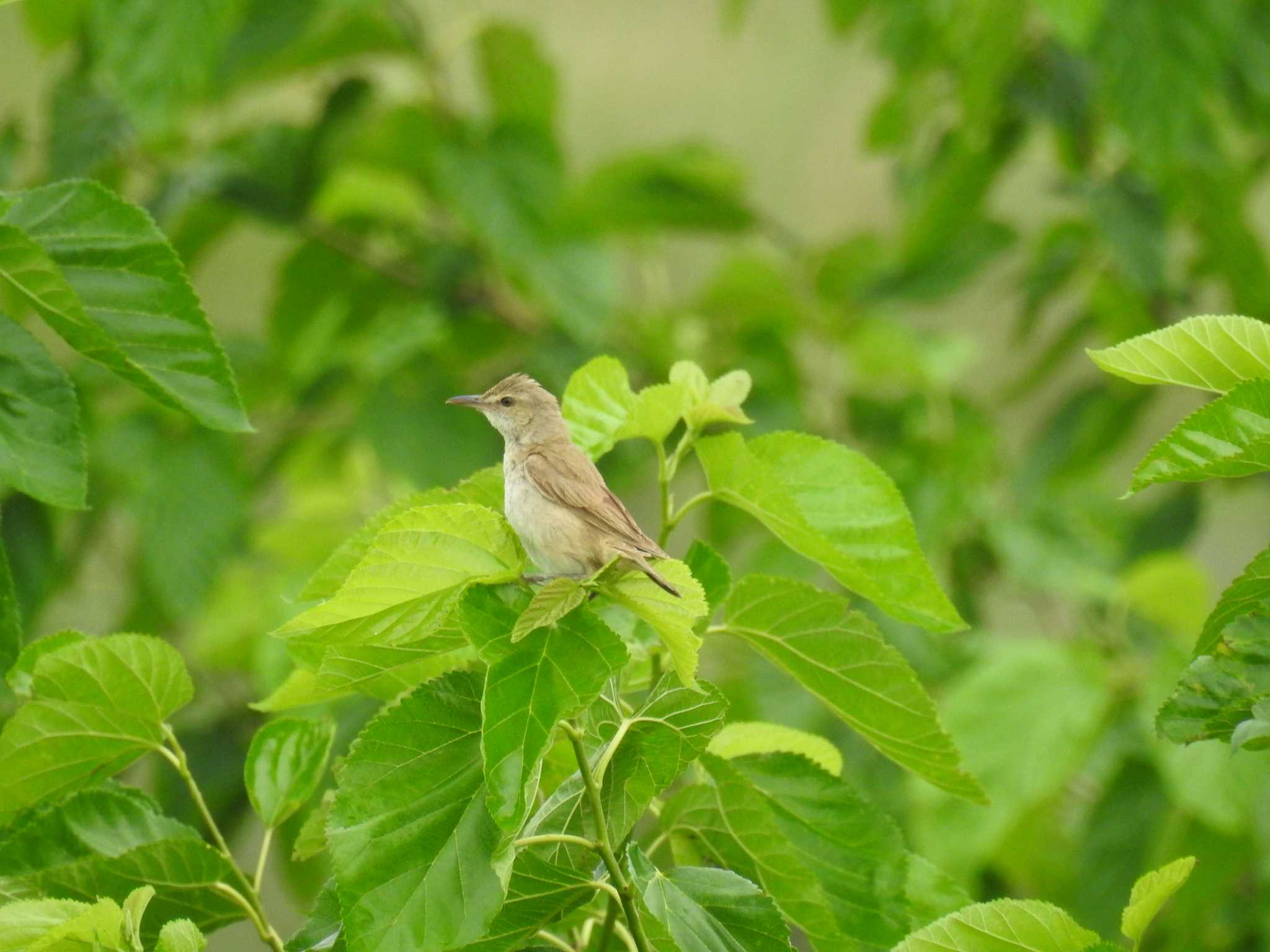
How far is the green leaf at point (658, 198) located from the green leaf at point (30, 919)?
134 centimetres

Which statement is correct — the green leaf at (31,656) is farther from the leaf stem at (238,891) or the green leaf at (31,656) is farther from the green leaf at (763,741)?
the green leaf at (763,741)

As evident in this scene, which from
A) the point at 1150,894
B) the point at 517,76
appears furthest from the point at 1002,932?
the point at 517,76

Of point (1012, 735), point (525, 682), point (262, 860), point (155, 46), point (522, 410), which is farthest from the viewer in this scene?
point (1012, 735)

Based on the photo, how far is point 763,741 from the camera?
2.02 ft

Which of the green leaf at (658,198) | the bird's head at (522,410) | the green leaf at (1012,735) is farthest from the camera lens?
the green leaf at (658,198)

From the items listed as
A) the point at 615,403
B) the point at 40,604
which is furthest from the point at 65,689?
the point at 40,604

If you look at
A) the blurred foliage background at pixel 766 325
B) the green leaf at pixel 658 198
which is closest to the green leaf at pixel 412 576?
the blurred foliage background at pixel 766 325

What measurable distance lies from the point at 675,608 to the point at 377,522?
148 millimetres

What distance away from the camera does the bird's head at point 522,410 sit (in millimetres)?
692

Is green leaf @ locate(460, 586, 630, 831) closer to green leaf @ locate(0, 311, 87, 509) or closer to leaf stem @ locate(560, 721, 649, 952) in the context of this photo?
leaf stem @ locate(560, 721, 649, 952)

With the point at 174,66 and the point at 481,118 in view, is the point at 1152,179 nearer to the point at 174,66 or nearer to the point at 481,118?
the point at 481,118

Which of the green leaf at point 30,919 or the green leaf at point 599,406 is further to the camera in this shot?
the green leaf at point 599,406

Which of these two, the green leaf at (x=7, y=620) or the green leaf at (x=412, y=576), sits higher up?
the green leaf at (x=412, y=576)

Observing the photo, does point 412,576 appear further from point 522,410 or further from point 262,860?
point 522,410
